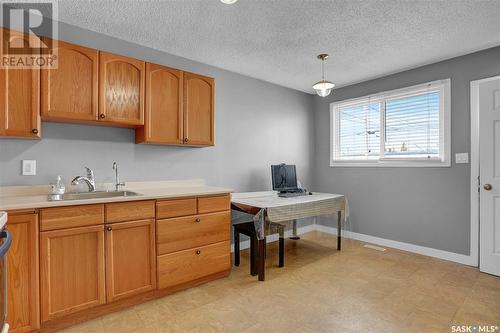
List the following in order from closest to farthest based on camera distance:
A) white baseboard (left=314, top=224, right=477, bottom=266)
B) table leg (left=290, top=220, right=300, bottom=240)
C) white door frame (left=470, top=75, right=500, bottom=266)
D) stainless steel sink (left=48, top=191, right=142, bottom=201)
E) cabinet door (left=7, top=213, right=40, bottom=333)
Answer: cabinet door (left=7, top=213, right=40, bottom=333) → stainless steel sink (left=48, top=191, right=142, bottom=201) → white door frame (left=470, top=75, right=500, bottom=266) → white baseboard (left=314, top=224, right=477, bottom=266) → table leg (left=290, top=220, right=300, bottom=240)

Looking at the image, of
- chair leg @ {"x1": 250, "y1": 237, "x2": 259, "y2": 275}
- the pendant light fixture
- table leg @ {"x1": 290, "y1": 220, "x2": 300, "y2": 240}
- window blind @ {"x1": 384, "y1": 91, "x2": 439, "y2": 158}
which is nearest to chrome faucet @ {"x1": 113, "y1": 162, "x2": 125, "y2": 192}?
chair leg @ {"x1": 250, "y1": 237, "x2": 259, "y2": 275}

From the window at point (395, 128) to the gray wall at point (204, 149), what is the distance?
609 millimetres

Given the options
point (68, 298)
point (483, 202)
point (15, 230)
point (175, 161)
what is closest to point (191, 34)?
point (175, 161)

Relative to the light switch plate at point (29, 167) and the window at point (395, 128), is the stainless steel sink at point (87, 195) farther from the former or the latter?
the window at point (395, 128)

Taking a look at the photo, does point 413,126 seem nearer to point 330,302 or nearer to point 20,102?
point 330,302

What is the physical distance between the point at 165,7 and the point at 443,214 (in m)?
3.70

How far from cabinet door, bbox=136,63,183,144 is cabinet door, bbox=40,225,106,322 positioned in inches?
39.0

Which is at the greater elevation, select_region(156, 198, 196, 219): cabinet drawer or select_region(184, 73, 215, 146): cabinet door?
select_region(184, 73, 215, 146): cabinet door

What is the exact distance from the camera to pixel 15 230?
1.64 m

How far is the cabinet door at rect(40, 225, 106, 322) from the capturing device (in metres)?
1.75

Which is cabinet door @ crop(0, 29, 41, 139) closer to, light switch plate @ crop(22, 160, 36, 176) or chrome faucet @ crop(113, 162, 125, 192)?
light switch plate @ crop(22, 160, 36, 176)

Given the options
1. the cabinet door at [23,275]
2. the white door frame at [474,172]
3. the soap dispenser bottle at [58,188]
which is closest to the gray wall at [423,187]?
the white door frame at [474,172]

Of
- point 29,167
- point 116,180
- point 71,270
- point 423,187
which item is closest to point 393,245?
point 423,187

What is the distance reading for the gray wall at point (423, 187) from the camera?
9.90 ft
